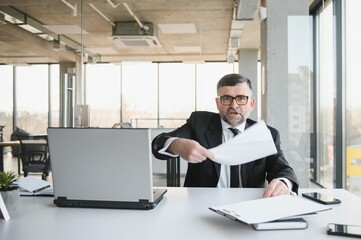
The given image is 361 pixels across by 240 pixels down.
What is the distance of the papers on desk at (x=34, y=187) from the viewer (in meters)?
1.88

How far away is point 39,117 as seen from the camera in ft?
42.8

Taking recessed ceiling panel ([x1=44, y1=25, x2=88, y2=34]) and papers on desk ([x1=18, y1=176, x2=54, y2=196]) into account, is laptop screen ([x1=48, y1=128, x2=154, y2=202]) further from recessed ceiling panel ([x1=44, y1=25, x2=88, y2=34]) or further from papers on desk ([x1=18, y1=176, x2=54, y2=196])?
recessed ceiling panel ([x1=44, y1=25, x2=88, y2=34])

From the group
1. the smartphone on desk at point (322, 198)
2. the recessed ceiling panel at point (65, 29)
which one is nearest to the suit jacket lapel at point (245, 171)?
the smartphone on desk at point (322, 198)

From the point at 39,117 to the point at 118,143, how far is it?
1253 centimetres

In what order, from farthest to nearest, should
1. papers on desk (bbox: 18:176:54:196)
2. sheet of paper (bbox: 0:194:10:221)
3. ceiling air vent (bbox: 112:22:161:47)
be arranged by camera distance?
ceiling air vent (bbox: 112:22:161:47) < papers on desk (bbox: 18:176:54:196) < sheet of paper (bbox: 0:194:10:221)

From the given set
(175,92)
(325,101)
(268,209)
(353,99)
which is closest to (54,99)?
(175,92)

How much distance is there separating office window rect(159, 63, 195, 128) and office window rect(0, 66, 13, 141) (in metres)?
5.10

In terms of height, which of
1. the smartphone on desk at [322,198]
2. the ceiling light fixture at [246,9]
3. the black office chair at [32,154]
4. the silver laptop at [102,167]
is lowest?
the black office chair at [32,154]

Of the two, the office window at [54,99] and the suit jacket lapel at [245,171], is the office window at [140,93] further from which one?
the suit jacket lapel at [245,171]

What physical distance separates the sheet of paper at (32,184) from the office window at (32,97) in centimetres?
1084

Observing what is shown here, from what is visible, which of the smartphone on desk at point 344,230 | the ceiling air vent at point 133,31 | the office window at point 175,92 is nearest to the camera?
the smartphone on desk at point 344,230

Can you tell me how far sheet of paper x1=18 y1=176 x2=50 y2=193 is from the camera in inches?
76.1

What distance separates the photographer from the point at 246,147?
1699 millimetres

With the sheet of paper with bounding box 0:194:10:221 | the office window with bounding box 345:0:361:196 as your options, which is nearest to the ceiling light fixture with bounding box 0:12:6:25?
the office window with bounding box 345:0:361:196
